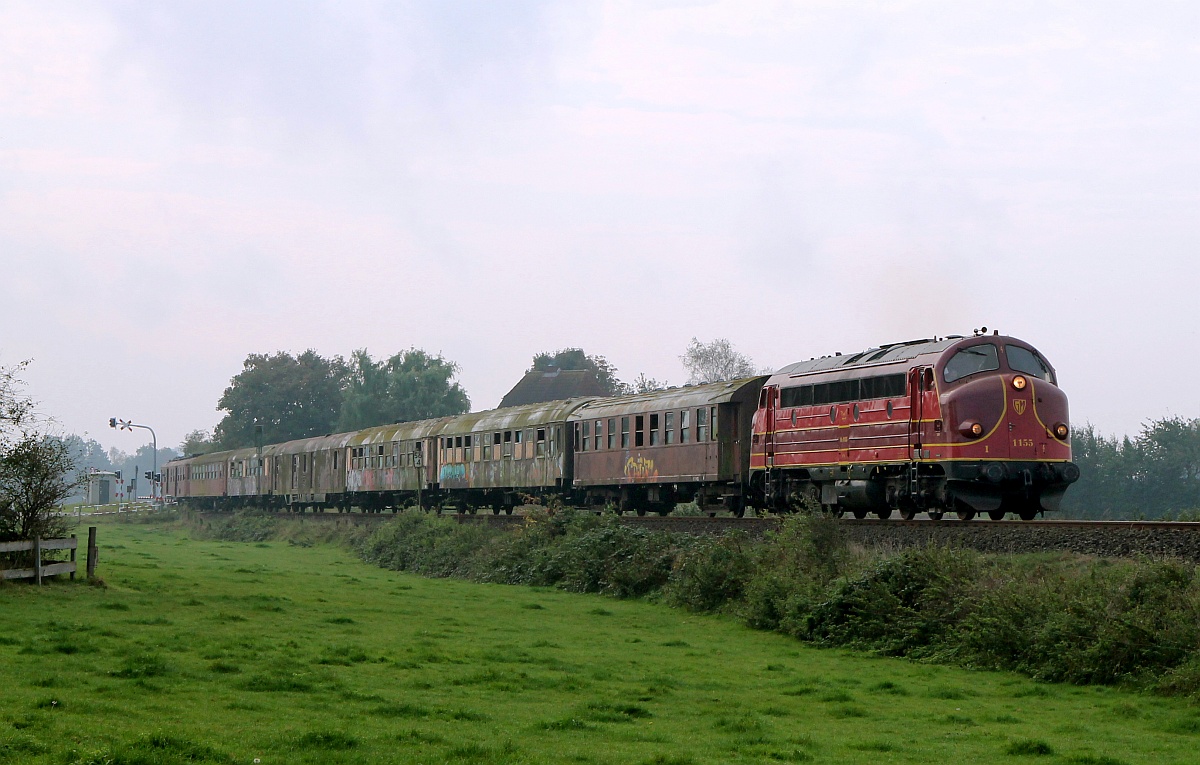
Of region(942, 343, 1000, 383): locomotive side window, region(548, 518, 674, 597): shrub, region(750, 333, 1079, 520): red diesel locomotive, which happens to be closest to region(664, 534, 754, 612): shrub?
region(548, 518, 674, 597): shrub

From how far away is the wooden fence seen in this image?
81.5 ft

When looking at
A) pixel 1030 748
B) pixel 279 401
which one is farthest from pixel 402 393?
pixel 1030 748

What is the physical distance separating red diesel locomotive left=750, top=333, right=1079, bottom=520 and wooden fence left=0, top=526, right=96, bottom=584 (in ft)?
53.5

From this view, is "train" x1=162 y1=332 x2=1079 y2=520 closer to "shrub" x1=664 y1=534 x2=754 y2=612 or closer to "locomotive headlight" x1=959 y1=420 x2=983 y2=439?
"locomotive headlight" x1=959 y1=420 x2=983 y2=439

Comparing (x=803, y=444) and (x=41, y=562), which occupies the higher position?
(x=803, y=444)

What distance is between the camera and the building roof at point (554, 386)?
126m

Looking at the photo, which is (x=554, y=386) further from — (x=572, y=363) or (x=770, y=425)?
(x=770, y=425)

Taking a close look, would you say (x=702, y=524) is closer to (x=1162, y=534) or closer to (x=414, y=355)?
(x=1162, y=534)

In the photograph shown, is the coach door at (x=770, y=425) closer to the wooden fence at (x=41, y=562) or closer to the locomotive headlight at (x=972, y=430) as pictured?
the locomotive headlight at (x=972, y=430)

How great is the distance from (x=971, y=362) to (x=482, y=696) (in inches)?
607

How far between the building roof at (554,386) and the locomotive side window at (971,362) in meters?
96.0

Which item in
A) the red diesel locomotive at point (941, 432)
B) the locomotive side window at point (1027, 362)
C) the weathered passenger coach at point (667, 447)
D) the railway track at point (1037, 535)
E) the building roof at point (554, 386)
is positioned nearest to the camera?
the railway track at point (1037, 535)

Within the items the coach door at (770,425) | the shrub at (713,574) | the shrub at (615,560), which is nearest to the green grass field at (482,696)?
the shrub at (713,574)

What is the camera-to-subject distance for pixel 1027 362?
93.5 ft
